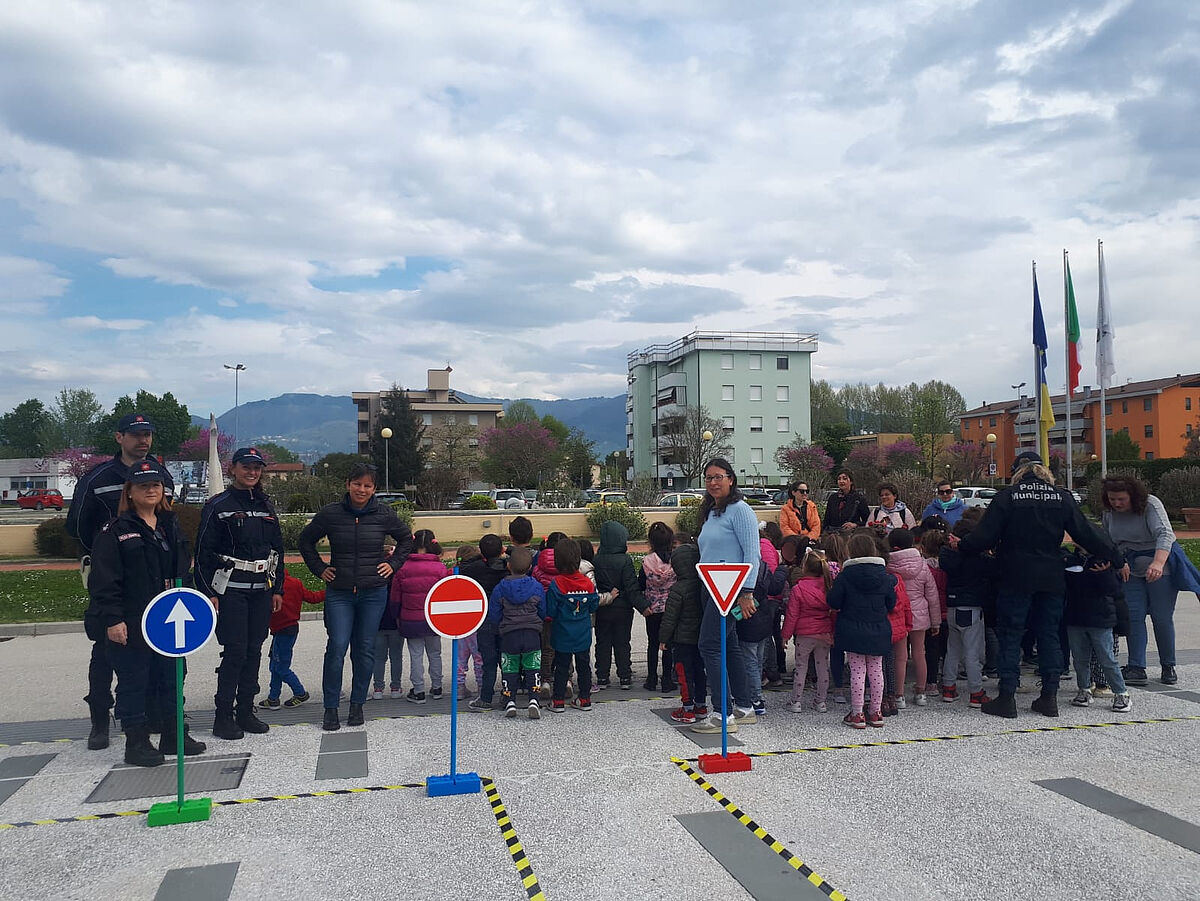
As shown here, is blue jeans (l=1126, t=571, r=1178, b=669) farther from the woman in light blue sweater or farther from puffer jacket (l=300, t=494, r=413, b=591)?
puffer jacket (l=300, t=494, r=413, b=591)

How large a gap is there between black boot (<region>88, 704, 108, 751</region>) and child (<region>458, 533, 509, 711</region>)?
271 cm

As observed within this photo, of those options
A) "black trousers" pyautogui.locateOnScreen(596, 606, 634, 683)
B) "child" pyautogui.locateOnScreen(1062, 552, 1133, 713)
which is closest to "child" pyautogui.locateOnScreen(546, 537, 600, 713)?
"black trousers" pyautogui.locateOnScreen(596, 606, 634, 683)

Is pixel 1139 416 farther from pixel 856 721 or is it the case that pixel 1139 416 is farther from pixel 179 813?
pixel 179 813

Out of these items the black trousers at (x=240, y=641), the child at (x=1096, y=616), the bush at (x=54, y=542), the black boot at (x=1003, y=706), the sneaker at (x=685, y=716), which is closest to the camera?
the black trousers at (x=240, y=641)

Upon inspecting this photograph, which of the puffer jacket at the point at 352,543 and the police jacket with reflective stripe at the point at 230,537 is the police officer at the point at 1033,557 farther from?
the police jacket with reflective stripe at the point at 230,537

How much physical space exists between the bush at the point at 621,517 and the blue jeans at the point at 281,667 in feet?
62.9

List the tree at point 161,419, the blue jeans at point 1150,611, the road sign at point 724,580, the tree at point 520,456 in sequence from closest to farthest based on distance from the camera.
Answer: the road sign at point 724,580, the blue jeans at point 1150,611, the tree at point 520,456, the tree at point 161,419

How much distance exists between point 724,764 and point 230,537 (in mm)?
3897

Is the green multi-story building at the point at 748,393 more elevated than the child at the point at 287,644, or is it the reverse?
the green multi-story building at the point at 748,393

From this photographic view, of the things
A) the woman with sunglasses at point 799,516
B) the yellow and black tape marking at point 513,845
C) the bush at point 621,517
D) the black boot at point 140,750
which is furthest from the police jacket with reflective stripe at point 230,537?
the bush at point 621,517

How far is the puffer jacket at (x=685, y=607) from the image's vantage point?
6.77 metres

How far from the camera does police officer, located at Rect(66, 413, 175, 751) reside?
6066 mm

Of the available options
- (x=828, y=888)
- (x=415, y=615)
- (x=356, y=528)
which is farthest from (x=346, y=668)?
(x=828, y=888)

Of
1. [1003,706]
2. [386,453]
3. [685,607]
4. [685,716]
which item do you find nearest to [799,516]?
[1003,706]
